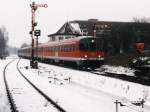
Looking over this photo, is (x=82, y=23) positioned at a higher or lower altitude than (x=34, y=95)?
higher

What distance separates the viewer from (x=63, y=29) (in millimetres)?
111688

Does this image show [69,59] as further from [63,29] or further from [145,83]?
[63,29]

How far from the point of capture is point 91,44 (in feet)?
103

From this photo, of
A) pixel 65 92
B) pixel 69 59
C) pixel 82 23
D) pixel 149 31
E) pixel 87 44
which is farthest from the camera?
pixel 82 23

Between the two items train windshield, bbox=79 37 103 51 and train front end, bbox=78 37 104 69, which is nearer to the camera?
train front end, bbox=78 37 104 69

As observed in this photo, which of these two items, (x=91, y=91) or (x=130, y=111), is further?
(x=91, y=91)

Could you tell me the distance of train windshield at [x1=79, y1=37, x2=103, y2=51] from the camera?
3086 centimetres

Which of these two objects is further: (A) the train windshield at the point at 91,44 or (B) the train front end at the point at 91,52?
(A) the train windshield at the point at 91,44

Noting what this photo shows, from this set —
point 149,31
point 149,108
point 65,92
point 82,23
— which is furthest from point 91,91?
point 82,23

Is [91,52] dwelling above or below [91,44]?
below

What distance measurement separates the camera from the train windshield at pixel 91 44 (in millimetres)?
30859

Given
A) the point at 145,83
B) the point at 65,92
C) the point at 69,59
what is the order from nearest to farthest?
the point at 65,92, the point at 145,83, the point at 69,59

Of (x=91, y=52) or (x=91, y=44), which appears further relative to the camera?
(x=91, y=44)

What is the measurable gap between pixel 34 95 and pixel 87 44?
16.7 m
